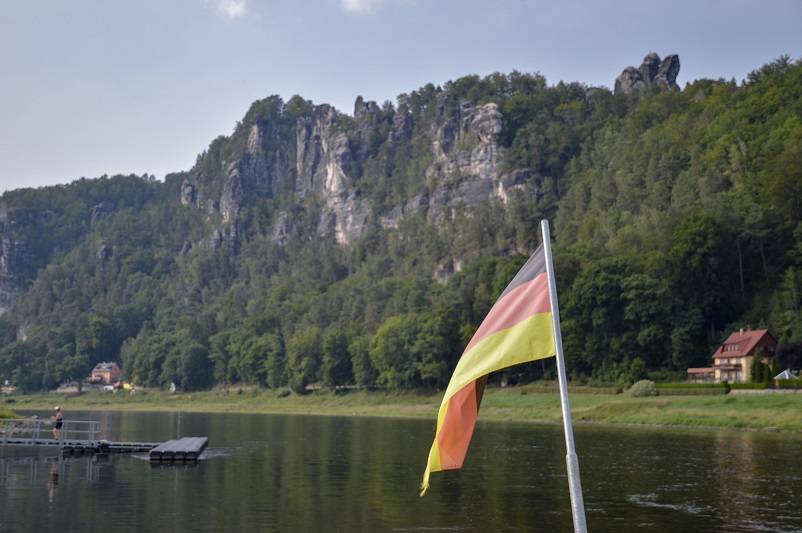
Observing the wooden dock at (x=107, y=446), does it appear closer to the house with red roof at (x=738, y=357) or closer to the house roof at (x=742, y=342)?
the house with red roof at (x=738, y=357)

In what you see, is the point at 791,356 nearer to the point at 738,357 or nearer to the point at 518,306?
the point at 738,357

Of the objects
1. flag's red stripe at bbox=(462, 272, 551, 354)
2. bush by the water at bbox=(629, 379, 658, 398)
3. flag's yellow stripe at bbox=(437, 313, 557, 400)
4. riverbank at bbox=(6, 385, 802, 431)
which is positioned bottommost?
riverbank at bbox=(6, 385, 802, 431)

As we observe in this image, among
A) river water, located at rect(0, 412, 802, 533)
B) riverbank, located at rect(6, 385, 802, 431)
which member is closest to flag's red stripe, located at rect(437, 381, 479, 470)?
river water, located at rect(0, 412, 802, 533)

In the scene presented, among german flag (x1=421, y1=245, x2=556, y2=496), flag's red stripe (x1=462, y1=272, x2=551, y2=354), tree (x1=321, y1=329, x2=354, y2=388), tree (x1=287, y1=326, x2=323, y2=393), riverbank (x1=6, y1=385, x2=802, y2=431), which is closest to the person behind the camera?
german flag (x1=421, y1=245, x2=556, y2=496)

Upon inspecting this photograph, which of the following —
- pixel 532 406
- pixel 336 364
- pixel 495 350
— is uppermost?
pixel 336 364

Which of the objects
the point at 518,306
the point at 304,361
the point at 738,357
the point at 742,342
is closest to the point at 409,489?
the point at 518,306

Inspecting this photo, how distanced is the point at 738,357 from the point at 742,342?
2.49 metres

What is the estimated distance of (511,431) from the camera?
80938 mm

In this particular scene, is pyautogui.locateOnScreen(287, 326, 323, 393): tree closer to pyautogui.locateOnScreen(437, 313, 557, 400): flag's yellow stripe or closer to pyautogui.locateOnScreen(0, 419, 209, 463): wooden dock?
pyautogui.locateOnScreen(0, 419, 209, 463): wooden dock

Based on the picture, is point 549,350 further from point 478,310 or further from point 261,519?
point 478,310

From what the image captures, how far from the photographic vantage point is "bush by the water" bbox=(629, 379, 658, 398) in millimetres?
99312

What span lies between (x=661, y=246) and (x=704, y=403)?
4875 cm

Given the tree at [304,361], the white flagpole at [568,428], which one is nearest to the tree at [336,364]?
the tree at [304,361]

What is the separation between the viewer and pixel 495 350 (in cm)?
1410
